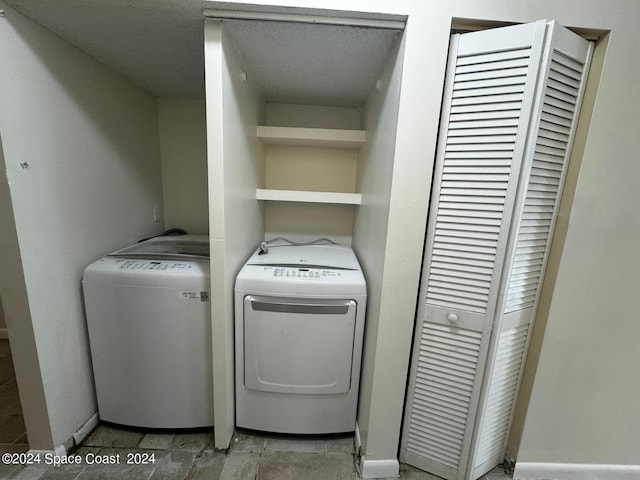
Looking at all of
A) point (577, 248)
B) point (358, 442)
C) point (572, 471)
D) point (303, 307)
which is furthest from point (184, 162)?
point (572, 471)

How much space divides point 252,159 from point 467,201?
1.16m

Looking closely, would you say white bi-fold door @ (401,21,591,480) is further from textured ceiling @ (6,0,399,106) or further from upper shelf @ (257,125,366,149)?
upper shelf @ (257,125,366,149)

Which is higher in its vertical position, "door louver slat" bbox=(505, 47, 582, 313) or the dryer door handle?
"door louver slat" bbox=(505, 47, 582, 313)

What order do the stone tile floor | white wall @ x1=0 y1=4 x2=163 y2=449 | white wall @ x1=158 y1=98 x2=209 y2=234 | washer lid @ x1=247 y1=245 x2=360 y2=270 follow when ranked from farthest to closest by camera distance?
white wall @ x1=158 y1=98 x2=209 y2=234 → washer lid @ x1=247 y1=245 x2=360 y2=270 → the stone tile floor → white wall @ x1=0 y1=4 x2=163 y2=449

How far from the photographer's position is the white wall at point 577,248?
2.87 ft

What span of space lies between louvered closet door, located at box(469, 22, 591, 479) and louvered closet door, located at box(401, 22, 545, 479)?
0.13ft

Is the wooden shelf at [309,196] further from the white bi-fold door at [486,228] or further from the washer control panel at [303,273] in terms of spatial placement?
the white bi-fold door at [486,228]

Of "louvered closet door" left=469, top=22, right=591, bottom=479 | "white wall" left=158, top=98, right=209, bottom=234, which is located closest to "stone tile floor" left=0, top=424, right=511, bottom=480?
"louvered closet door" left=469, top=22, right=591, bottom=479

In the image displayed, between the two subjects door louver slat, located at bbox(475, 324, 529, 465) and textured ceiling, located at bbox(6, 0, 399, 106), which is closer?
textured ceiling, located at bbox(6, 0, 399, 106)

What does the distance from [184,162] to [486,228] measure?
1.99 metres

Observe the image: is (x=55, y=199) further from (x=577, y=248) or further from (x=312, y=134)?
(x=577, y=248)

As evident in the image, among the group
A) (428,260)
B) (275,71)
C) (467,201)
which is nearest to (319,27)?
(275,71)

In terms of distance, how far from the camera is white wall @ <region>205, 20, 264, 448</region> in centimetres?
101

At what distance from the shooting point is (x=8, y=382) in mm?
1661
